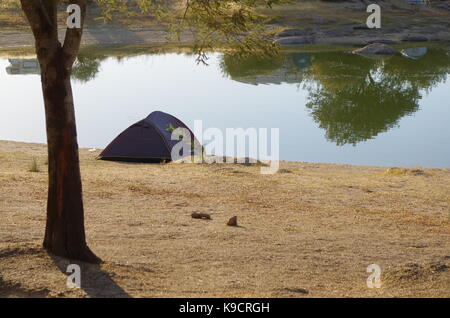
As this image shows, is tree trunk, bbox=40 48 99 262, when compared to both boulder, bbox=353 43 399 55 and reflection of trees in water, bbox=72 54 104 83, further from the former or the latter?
boulder, bbox=353 43 399 55

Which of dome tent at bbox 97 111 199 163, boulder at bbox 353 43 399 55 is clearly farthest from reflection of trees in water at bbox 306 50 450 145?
dome tent at bbox 97 111 199 163

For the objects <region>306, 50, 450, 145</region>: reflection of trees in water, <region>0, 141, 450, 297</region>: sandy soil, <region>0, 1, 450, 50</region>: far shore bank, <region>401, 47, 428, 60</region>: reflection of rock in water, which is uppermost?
<region>0, 1, 450, 50</region>: far shore bank

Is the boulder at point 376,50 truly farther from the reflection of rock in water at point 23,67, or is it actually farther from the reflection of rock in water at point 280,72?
the reflection of rock in water at point 23,67

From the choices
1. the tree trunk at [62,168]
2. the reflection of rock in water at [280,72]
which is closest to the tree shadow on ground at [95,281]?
the tree trunk at [62,168]

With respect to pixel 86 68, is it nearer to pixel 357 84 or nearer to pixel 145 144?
pixel 357 84

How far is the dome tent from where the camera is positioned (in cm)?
2083

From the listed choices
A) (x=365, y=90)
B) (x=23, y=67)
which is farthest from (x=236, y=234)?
(x=23, y=67)

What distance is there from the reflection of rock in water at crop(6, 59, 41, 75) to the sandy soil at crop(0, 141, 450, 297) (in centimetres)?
2550

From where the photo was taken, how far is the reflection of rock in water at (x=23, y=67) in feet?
142

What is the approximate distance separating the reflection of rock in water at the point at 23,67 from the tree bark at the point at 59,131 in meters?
35.3

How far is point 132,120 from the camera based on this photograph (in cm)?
3034

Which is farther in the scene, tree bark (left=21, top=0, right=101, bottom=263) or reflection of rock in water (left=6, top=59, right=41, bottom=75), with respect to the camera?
reflection of rock in water (left=6, top=59, right=41, bottom=75)

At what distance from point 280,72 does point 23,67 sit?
15.4 metres
